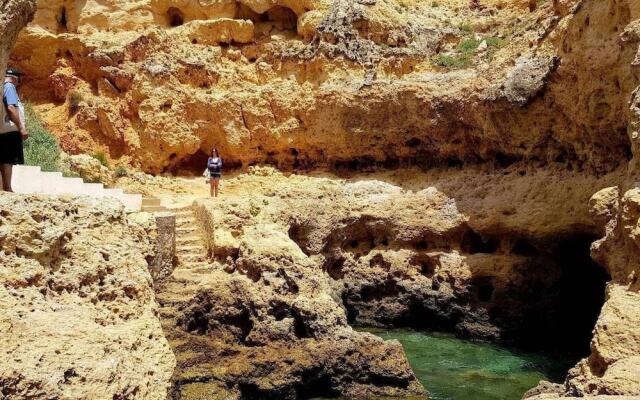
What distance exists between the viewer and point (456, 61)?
18.6 meters

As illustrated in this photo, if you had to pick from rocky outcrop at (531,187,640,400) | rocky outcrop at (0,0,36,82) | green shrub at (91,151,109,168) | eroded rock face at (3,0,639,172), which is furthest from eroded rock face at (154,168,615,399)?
rocky outcrop at (0,0,36,82)

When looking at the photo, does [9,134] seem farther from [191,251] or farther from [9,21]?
[191,251]

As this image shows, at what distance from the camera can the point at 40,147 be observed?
17.0 metres


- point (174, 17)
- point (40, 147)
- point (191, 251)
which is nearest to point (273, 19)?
point (174, 17)

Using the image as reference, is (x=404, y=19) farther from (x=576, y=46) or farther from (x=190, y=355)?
(x=190, y=355)

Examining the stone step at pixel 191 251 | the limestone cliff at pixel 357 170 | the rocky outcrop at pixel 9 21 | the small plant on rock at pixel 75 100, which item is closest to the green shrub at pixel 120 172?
the limestone cliff at pixel 357 170

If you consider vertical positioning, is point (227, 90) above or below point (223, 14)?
below

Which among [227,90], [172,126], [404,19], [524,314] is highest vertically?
[404,19]

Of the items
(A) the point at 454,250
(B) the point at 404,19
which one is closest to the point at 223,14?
A: (B) the point at 404,19

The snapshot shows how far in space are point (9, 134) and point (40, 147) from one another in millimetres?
9982

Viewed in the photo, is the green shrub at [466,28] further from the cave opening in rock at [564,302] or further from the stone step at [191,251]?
the stone step at [191,251]

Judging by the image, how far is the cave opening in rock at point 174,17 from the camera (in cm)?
2147

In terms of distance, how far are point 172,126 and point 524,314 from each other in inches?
460

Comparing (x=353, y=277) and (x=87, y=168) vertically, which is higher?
(x=87, y=168)
